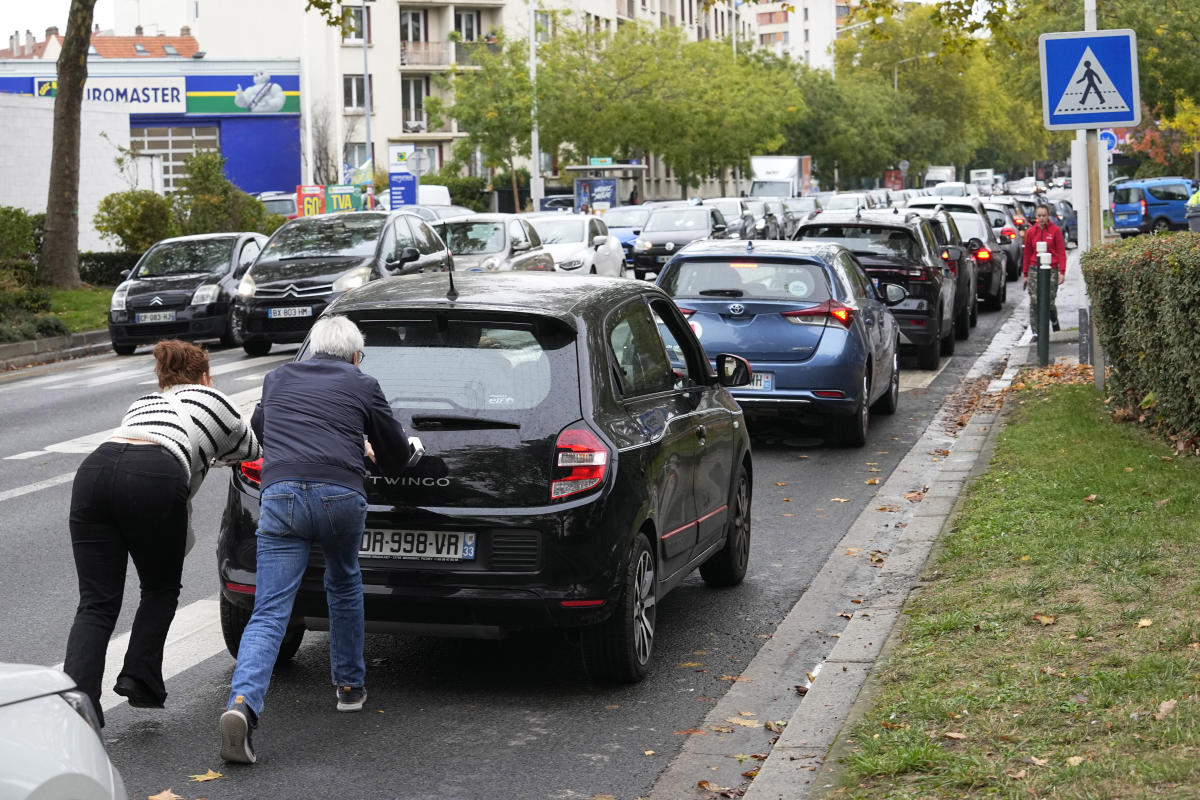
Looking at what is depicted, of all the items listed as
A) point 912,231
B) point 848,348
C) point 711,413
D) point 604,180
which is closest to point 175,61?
point 604,180

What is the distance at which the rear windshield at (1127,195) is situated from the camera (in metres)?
55.4

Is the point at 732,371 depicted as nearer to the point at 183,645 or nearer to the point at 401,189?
the point at 183,645

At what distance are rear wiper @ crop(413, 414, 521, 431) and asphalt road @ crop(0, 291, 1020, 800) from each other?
1092 mm

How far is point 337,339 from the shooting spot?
20.2 ft

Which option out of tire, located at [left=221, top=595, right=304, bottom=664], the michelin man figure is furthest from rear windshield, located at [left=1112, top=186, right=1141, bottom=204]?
tire, located at [left=221, top=595, right=304, bottom=664]

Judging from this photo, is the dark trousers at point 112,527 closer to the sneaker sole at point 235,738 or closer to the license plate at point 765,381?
the sneaker sole at point 235,738

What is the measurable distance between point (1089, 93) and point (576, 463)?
9149mm

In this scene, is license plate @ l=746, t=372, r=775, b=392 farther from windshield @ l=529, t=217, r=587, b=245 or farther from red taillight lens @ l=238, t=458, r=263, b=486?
windshield @ l=529, t=217, r=587, b=245

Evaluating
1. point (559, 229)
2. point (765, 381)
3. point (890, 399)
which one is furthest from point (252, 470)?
point (559, 229)

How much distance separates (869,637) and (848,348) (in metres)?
6.38

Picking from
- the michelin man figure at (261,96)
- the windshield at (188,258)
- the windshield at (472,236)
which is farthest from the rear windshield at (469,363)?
the michelin man figure at (261,96)

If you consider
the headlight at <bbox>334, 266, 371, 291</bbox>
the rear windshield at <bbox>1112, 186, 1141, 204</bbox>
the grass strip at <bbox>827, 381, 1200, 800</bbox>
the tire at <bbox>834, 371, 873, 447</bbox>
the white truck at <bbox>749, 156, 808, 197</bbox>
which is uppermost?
the white truck at <bbox>749, 156, 808, 197</bbox>

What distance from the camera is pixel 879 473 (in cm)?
1266

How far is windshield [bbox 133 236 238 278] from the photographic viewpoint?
24.5 metres
